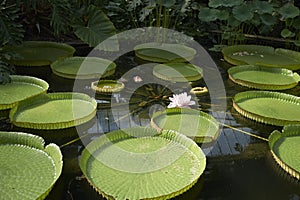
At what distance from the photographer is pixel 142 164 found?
2.03 m

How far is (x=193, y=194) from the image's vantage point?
1960 mm

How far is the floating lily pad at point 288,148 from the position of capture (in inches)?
83.4

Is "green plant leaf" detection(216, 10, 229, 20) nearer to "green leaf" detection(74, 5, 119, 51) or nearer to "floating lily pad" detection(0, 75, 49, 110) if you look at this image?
"green leaf" detection(74, 5, 119, 51)

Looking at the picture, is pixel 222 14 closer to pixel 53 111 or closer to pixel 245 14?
pixel 245 14

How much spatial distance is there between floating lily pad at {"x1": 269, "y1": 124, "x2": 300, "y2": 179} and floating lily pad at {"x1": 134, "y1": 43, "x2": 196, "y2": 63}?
5.51 feet

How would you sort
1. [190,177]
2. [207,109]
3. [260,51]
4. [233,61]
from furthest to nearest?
[260,51], [233,61], [207,109], [190,177]

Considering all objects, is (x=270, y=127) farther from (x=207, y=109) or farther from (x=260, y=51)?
(x=260, y=51)

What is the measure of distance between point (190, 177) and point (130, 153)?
0.38 meters

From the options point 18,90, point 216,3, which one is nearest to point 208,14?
point 216,3

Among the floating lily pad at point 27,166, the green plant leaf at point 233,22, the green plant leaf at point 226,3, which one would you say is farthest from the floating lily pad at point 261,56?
the floating lily pad at point 27,166

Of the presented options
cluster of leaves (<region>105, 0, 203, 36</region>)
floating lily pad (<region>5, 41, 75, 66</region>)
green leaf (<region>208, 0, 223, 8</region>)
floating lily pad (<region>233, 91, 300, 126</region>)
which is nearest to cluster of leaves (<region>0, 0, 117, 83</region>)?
floating lily pad (<region>5, 41, 75, 66</region>)

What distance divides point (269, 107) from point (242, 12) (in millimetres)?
1860

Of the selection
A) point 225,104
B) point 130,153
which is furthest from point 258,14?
point 130,153

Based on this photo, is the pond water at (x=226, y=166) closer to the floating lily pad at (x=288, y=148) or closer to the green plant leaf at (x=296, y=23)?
the floating lily pad at (x=288, y=148)
